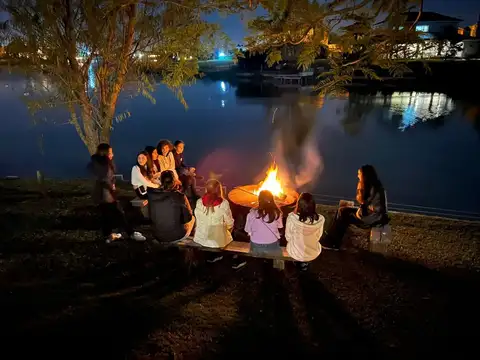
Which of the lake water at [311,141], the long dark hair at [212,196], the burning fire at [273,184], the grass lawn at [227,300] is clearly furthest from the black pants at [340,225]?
the lake water at [311,141]

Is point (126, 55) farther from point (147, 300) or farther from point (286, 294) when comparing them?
point (286, 294)

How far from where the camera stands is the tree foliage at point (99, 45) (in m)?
6.78

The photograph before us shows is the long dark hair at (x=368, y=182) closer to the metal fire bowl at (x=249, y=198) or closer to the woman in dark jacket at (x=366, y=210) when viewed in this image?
the woman in dark jacket at (x=366, y=210)

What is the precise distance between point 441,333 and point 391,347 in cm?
68

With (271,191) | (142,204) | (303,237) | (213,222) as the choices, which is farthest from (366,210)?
(142,204)

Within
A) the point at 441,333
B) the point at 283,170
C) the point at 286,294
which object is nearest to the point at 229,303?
the point at 286,294

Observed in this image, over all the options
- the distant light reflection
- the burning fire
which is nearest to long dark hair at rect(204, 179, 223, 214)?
the burning fire

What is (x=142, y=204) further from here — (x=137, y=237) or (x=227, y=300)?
(x=227, y=300)

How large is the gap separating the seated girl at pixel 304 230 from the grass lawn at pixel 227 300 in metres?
0.55

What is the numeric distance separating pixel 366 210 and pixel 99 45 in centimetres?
545

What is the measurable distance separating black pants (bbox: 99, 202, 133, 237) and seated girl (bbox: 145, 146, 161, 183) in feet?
3.36

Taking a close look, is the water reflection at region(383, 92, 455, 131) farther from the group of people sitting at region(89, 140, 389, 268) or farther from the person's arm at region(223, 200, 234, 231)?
the person's arm at region(223, 200, 234, 231)

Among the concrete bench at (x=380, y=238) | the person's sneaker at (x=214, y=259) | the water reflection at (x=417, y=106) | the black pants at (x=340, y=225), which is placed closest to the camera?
the person's sneaker at (x=214, y=259)

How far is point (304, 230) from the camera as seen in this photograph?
4.98 meters
